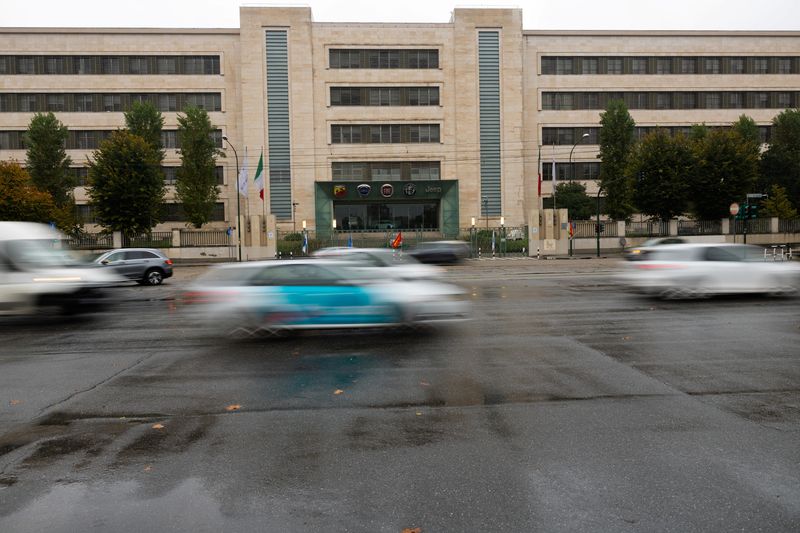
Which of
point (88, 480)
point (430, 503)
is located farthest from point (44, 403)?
point (430, 503)

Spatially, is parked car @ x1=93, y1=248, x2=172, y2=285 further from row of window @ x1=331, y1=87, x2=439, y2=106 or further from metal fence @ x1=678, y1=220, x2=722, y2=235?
metal fence @ x1=678, y1=220, x2=722, y2=235

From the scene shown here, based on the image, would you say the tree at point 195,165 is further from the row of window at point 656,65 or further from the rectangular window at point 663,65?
the rectangular window at point 663,65

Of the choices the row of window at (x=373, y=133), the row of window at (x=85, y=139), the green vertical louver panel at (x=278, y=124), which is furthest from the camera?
the row of window at (x=373, y=133)

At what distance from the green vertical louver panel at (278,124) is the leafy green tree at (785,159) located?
43771 millimetres

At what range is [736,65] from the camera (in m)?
62.5

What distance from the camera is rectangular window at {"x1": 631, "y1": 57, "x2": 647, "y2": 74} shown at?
61625 millimetres

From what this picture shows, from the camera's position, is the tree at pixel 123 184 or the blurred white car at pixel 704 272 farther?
the tree at pixel 123 184

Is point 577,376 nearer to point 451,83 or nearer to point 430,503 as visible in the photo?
point 430,503

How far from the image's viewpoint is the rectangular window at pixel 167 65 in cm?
5841

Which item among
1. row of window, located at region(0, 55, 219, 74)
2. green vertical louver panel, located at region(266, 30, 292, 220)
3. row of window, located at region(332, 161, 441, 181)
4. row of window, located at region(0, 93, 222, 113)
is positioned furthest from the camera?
row of window, located at region(332, 161, 441, 181)

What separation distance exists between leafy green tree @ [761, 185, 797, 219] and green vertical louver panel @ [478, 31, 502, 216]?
22777 mm

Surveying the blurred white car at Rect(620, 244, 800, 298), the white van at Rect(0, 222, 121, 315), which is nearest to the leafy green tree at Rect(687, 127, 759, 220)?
the blurred white car at Rect(620, 244, 800, 298)

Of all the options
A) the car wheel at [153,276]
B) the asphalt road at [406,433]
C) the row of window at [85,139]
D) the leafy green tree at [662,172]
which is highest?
the row of window at [85,139]

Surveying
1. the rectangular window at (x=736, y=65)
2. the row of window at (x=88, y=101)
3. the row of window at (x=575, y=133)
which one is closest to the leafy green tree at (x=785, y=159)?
the row of window at (x=575, y=133)
